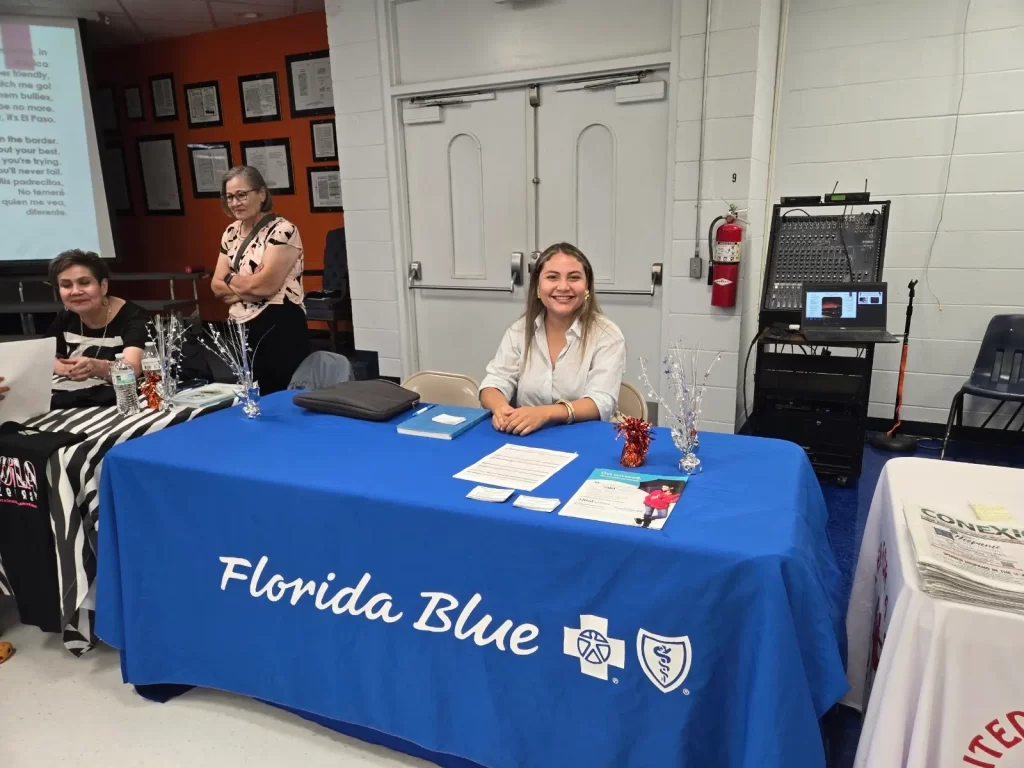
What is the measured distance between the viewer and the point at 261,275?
2.66 meters

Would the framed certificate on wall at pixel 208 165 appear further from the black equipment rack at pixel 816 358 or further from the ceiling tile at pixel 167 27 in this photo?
A: the black equipment rack at pixel 816 358

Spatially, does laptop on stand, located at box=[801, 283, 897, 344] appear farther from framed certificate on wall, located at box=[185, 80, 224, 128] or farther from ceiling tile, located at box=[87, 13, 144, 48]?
ceiling tile, located at box=[87, 13, 144, 48]

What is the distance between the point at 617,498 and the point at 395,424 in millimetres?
780

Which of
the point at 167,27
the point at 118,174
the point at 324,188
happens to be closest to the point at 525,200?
the point at 324,188

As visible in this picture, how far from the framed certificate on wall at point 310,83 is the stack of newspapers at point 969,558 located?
4.99 m

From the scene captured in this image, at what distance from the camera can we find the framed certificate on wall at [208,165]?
5.50 m

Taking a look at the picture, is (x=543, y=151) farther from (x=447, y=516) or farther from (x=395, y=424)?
(x=447, y=516)

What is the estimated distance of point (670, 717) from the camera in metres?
1.18

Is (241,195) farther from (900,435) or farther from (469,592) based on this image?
(900,435)

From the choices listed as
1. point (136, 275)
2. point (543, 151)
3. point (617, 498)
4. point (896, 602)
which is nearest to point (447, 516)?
point (617, 498)

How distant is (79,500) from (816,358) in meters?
2.96

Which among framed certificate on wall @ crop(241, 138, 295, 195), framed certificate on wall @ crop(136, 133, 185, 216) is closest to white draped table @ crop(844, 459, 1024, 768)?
framed certificate on wall @ crop(241, 138, 295, 195)

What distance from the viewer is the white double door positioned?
140 inches

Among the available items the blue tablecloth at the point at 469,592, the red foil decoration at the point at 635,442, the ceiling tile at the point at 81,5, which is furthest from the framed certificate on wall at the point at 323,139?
the red foil decoration at the point at 635,442
